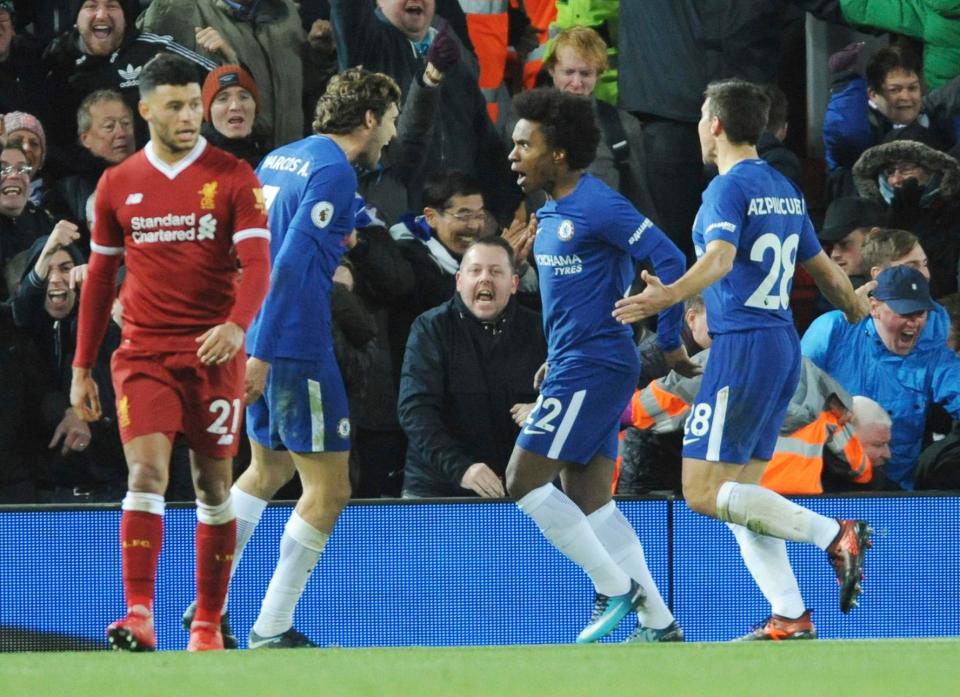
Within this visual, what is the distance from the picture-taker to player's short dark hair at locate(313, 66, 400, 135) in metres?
6.77

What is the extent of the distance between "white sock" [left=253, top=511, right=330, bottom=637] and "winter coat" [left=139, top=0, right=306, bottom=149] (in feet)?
11.1

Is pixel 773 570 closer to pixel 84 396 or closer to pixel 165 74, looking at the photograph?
pixel 84 396

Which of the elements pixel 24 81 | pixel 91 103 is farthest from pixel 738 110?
pixel 24 81

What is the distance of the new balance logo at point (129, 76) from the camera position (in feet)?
31.3

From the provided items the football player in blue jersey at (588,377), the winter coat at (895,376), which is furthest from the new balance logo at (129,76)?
the winter coat at (895,376)

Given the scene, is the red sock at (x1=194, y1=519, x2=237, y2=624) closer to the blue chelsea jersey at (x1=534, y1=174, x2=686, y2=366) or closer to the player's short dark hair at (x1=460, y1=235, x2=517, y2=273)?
the blue chelsea jersey at (x1=534, y1=174, x2=686, y2=366)

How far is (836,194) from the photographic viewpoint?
9703 millimetres

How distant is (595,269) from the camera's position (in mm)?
6727

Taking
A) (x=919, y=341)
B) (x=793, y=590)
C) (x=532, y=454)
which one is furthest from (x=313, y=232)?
(x=919, y=341)

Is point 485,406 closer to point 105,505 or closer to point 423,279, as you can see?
point 423,279

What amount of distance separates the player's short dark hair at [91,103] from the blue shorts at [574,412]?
3.49 metres

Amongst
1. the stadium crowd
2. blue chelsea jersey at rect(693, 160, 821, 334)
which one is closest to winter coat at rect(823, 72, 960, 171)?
the stadium crowd

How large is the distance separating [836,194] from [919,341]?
167cm

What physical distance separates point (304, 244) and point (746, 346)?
1.59 meters
